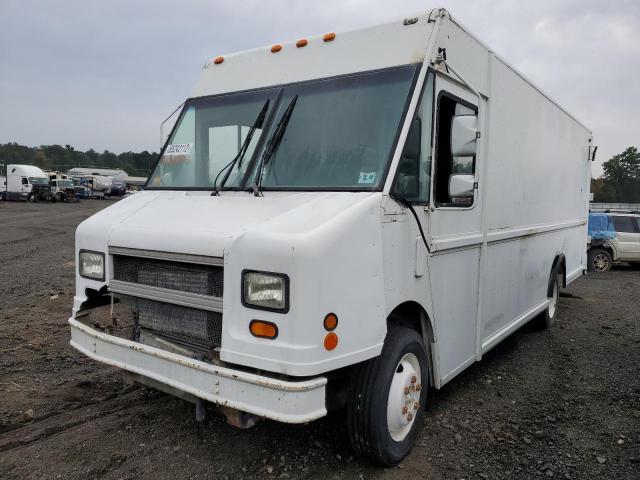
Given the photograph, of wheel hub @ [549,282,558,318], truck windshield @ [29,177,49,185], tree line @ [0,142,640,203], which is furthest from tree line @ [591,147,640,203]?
wheel hub @ [549,282,558,318]

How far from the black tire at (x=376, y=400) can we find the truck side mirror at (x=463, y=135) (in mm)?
1318

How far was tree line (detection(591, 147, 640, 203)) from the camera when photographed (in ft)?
226

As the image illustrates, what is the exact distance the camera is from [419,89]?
11.5ft

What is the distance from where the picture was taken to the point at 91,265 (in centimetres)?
375

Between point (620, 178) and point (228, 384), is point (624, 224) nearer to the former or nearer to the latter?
point (228, 384)

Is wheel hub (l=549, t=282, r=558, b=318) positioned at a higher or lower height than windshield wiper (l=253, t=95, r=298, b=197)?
lower

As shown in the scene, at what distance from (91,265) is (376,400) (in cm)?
223

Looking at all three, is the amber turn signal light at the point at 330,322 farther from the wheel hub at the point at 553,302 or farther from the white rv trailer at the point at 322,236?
the wheel hub at the point at 553,302

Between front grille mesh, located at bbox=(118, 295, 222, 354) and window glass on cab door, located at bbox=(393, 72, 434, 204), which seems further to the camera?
window glass on cab door, located at bbox=(393, 72, 434, 204)

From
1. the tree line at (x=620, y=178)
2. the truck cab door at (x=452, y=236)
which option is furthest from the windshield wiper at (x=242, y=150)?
the tree line at (x=620, y=178)

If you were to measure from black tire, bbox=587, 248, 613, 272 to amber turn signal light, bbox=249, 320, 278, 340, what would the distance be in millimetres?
15409

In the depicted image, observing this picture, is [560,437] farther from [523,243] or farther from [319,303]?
[319,303]

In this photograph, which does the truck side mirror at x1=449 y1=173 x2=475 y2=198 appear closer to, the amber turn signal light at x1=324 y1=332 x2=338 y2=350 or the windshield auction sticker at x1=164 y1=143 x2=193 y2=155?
the amber turn signal light at x1=324 y1=332 x2=338 y2=350

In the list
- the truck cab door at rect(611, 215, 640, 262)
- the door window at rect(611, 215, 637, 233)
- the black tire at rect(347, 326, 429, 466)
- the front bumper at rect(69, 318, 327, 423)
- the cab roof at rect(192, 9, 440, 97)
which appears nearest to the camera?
the front bumper at rect(69, 318, 327, 423)
